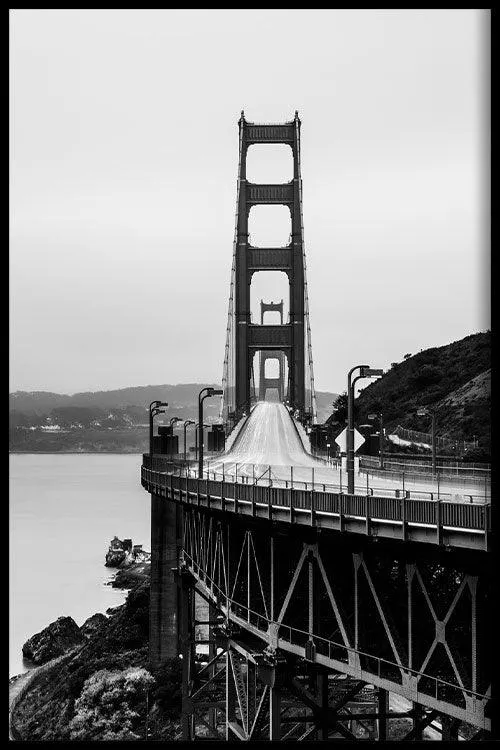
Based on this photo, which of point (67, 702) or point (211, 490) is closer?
point (211, 490)

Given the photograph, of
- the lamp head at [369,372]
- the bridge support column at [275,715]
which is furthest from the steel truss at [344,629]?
the lamp head at [369,372]

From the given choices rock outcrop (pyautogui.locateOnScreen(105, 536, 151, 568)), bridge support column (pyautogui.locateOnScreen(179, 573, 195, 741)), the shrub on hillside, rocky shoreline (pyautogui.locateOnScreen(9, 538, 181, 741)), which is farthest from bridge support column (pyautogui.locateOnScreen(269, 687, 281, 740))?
rock outcrop (pyautogui.locateOnScreen(105, 536, 151, 568))

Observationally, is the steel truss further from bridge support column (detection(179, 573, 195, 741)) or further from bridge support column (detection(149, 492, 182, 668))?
bridge support column (detection(149, 492, 182, 668))

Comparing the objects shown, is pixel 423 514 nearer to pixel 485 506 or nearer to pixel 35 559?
pixel 485 506

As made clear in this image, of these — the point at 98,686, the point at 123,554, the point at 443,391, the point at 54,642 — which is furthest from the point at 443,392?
the point at 98,686

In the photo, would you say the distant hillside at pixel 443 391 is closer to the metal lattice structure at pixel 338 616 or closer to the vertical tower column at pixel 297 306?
the vertical tower column at pixel 297 306

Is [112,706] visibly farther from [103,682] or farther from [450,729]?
[450,729]

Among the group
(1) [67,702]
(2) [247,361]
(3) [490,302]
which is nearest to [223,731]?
(1) [67,702]
